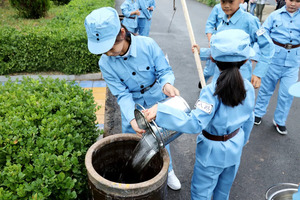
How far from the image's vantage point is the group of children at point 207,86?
198 cm

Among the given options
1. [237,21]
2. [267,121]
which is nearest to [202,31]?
[267,121]

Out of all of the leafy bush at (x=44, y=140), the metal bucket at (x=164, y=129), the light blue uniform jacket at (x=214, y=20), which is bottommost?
the leafy bush at (x=44, y=140)

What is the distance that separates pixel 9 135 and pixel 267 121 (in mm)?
4188

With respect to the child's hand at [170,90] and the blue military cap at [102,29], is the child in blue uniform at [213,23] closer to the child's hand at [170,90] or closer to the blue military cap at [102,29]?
the child's hand at [170,90]

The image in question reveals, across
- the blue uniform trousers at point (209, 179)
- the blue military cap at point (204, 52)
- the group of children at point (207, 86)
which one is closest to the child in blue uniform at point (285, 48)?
the group of children at point (207, 86)

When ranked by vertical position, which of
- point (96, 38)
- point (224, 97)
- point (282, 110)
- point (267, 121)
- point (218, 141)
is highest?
point (96, 38)

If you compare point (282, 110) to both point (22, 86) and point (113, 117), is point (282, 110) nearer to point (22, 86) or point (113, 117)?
point (113, 117)

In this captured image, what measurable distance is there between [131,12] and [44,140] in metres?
5.12

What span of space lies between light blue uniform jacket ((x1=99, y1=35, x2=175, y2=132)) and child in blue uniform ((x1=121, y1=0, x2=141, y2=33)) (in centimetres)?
421

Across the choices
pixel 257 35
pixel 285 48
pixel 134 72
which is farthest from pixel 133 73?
pixel 285 48

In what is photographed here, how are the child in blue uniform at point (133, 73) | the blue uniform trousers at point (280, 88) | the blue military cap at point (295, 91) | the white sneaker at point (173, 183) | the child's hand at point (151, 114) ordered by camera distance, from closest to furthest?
the blue military cap at point (295, 91) < the child's hand at point (151, 114) < the child in blue uniform at point (133, 73) < the white sneaker at point (173, 183) < the blue uniform trousers at point (280, 88)

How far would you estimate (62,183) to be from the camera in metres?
1.97

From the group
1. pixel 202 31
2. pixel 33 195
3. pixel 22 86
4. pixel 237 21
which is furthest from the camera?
pixel 202 31

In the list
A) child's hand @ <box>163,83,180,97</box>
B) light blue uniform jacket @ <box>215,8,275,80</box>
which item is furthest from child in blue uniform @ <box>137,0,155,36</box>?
child's hand @ <box>163,83,180,97</box>
